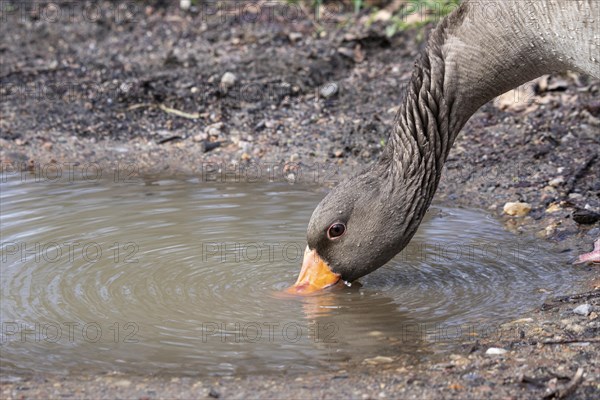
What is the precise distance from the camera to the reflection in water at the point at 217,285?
16.4ft

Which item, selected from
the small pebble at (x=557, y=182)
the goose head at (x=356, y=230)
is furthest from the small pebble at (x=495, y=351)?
the small pebble at (x=557, y=182)

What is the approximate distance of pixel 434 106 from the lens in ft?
20.4

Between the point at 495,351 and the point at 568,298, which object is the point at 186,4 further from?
the point at 495,351

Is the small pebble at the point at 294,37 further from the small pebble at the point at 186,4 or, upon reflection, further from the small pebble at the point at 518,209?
the small pebble at the point at 518,209

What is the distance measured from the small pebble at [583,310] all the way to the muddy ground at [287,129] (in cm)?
4

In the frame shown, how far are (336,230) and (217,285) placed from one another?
829 millimetres

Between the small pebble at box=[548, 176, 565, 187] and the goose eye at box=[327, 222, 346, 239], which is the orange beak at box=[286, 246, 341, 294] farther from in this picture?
the small pebble at box=[548, 176, 565, 187]

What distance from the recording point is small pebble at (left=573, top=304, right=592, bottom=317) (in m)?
5.25

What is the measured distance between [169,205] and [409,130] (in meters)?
2.25

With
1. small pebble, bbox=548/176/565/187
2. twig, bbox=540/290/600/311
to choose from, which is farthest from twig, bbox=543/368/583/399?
small pebble, bbox=548/176/565/187

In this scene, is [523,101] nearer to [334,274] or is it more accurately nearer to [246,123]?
[246,123]

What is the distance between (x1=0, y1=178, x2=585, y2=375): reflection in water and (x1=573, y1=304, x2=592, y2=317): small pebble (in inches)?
14.0

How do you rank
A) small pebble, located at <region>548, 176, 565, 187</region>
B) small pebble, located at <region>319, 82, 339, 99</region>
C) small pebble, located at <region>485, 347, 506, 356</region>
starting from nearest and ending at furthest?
small pebble, located at <region>485, 347, 506, 356</region> < small pebble, located at <region>548, 176, 565, 187</region> < small pebble, located at <region>319, 82, 339, 99</region>

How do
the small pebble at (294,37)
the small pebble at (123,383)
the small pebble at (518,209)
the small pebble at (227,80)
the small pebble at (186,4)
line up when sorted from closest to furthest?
the small pebble at (123,383) → the small pebble at (518,209) → the small pebble at (227,80) → the small pebble at (294,37) → the small pebble at (186,4)
